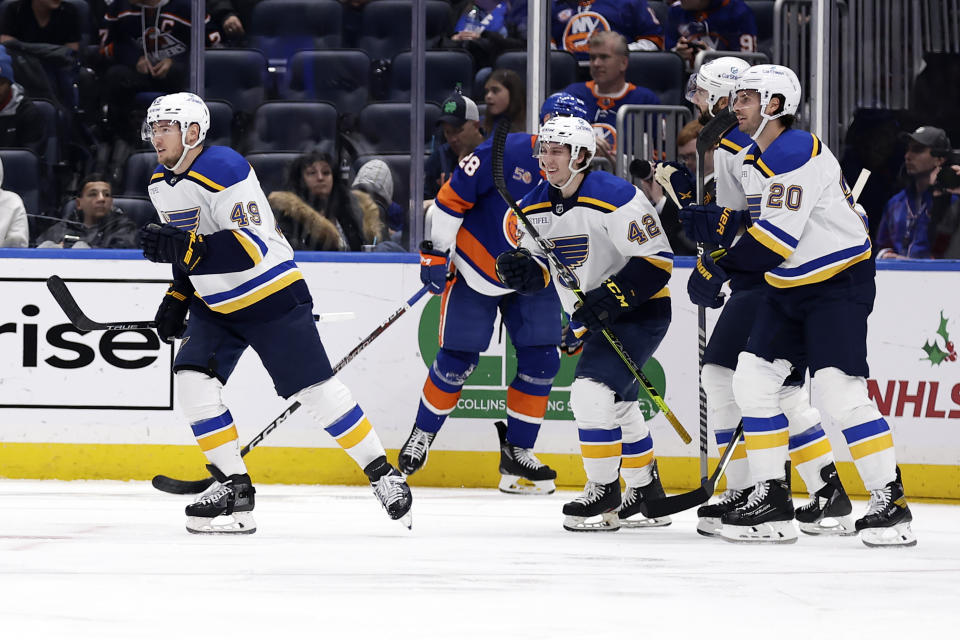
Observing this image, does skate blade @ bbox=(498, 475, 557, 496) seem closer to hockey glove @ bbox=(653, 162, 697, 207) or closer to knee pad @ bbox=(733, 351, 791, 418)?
hockey glove @ bbox=(653, 162, 697, 207)

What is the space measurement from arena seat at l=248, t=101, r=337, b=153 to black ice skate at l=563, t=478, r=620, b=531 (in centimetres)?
186

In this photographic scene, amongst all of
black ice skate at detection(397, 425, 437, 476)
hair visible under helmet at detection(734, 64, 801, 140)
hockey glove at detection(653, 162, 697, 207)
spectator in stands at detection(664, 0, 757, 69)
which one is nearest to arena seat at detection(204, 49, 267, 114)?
black ice skate at detection(397, 425, 437, 476)

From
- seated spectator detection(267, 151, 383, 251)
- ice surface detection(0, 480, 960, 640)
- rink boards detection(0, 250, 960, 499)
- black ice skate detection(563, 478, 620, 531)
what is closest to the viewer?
ice surface detection(0, 480, 960, 640)

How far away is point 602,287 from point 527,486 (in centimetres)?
119

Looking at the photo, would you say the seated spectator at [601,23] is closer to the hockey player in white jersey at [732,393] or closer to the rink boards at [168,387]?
the rink boards at [168,387]

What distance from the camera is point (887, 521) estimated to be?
334cm

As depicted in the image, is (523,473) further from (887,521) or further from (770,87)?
(770,87)

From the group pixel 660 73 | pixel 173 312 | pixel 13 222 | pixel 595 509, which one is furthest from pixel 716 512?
pixel 13 222

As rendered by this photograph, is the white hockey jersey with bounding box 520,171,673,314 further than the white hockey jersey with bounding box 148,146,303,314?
Yes

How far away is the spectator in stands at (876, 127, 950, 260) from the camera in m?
4.55

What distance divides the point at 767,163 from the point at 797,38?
1625 millimetres

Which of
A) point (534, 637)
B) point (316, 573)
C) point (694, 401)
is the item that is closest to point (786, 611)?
point (534, 637)

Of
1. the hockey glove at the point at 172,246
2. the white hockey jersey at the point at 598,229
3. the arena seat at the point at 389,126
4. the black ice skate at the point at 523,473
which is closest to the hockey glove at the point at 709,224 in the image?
the white hockey jersey at the point at 598,229

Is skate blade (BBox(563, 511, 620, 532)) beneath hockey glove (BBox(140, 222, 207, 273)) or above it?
beneath
